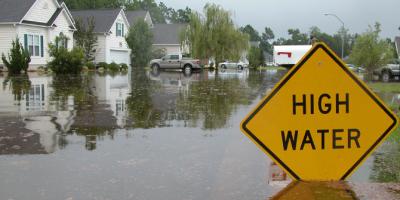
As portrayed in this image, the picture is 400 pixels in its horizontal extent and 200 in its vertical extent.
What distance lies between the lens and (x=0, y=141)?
737 cm

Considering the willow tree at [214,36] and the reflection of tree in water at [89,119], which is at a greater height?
the willow tree at [214,36]

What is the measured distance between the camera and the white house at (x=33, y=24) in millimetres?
34812

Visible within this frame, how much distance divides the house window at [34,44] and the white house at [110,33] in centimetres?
1166

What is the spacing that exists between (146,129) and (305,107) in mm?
5062

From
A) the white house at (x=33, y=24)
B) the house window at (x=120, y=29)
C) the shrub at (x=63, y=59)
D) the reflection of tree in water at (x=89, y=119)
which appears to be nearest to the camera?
the reflection of tree in water at (x=89, y=119)

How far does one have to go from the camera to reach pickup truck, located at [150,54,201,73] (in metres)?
44.2

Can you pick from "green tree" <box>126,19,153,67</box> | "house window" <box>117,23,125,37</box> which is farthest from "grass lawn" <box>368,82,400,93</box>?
"house window" <box>117,23,125,37</box>

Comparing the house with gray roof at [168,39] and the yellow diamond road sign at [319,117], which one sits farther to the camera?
the house with gray roof at [168,39]

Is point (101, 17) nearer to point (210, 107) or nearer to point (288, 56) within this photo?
point (210, 107)

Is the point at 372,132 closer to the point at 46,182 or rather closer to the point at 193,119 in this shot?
the point at 46,182

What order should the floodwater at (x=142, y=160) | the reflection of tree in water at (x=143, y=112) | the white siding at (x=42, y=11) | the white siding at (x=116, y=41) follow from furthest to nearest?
1. the white siding at (x=116, y=41)
2. the white siding at (x=42, y=11)
3. the reflection of tree in water at (x=143, y=112)
4. the floodwater at (x=142, y=160)

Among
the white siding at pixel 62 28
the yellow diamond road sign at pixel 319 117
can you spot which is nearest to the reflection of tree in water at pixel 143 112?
the yellow diamond road sign at pixel 319 117

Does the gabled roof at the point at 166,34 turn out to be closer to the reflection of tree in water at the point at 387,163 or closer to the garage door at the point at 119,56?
the garage door at the point at 119,56

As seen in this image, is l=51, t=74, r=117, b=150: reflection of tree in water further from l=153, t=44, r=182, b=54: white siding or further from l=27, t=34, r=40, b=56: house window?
l=153, t=44, r=182, b=54: white siding
